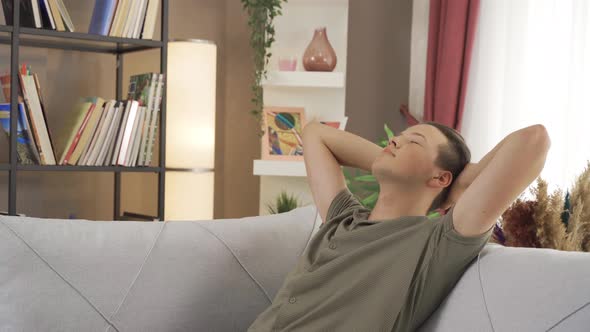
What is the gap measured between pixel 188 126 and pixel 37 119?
2.53ft

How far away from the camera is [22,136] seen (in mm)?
3402

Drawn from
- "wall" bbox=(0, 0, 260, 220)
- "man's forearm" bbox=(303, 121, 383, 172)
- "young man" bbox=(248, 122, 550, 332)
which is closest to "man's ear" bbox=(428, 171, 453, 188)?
"young man" bbox=(248, 122, 550, 332)

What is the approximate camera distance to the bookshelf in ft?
10.8

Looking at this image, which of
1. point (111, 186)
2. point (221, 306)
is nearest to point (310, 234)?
point (221, 306)

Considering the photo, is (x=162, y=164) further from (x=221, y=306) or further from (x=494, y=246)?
(x=494, y=246)

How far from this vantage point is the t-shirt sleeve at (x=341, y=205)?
199 centimetres

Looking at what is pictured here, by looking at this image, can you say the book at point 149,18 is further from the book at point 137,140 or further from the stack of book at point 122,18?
the book at point 137,140

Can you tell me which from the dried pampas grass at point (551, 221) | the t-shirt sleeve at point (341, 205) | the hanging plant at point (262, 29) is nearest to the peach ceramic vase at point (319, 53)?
the hanging plant at point (262, 29)

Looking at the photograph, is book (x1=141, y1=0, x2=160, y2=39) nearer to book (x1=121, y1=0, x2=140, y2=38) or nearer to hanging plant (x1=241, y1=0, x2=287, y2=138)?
book (x1=121, y1=0, x2=140, y2=38)

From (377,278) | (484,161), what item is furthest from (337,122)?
(377,278)

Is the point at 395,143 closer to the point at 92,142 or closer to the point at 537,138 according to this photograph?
the point at 537,138

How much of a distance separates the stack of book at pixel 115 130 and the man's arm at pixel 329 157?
1.56 metres

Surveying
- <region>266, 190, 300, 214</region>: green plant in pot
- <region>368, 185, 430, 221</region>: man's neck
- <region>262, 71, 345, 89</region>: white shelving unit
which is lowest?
<region>266, 190, 300, 214</region>: green plant in pot

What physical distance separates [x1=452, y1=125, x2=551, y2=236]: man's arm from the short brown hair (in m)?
0.25
